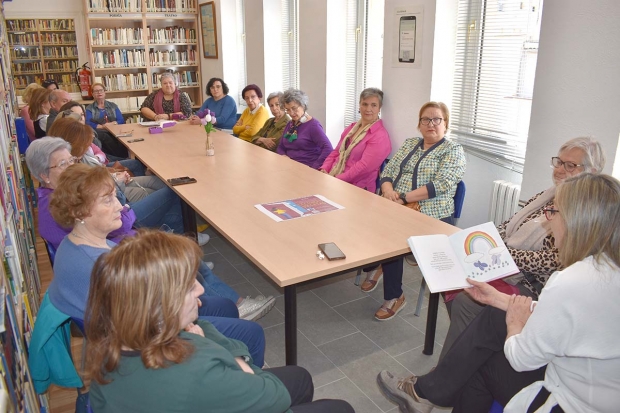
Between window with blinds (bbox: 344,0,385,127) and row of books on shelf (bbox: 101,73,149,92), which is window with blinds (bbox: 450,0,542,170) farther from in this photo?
row of books on shelf (bbox: 101,73,149,92)

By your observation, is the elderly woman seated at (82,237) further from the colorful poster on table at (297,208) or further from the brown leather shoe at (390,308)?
the brown leather shoe at (390,308)

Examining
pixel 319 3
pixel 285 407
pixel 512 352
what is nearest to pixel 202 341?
pixel 285 407

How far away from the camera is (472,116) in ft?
12.6

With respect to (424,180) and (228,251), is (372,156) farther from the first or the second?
(228,251)

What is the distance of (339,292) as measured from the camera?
3471 millimetres

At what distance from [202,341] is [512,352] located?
3.38ft

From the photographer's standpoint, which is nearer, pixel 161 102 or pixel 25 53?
pixel 161 102

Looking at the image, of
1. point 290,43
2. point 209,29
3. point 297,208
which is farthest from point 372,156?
point 209,29

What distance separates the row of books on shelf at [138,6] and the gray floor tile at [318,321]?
6.36 metres

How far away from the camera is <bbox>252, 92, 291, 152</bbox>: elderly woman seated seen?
510 cm

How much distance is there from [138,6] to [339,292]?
6.47m

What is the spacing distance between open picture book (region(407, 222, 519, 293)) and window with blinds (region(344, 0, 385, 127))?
2.97 metres

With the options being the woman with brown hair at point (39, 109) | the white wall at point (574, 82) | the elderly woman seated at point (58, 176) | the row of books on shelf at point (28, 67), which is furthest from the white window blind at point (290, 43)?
the row of books on shelf at point (28, 67)

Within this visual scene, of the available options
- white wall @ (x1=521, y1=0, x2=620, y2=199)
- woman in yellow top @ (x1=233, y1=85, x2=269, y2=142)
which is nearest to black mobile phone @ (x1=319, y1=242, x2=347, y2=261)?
white wall @ (x1=521, y1=0, x2=620, y2=199)
